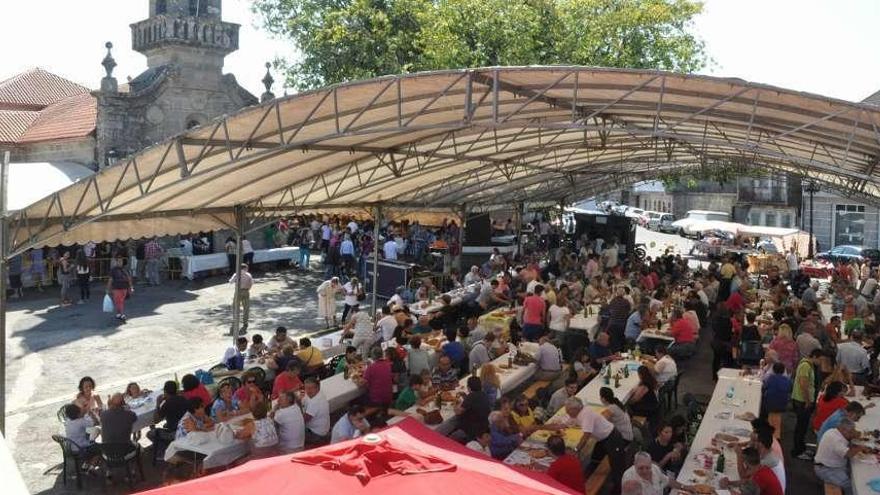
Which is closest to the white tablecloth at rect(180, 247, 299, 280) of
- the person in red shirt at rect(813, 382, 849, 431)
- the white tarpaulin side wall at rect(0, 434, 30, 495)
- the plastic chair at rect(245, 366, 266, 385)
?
the plastic chair at rect(245, 366, 266, 385)

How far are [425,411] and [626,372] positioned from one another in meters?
3.37

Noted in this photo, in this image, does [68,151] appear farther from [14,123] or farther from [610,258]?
[610,258]

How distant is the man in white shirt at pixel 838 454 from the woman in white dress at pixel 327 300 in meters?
11.7

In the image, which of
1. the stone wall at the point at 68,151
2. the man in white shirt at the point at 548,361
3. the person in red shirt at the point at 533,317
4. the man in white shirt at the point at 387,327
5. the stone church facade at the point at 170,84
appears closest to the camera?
the man in white shirt at the point at 548,361

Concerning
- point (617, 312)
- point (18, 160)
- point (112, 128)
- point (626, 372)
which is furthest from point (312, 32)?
point (626, 372)

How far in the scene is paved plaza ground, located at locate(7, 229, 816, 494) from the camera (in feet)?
35.9

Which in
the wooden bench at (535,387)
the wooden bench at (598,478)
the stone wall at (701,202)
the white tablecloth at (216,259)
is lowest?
the wooden bench at (598,478)

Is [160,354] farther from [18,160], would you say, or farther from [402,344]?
[18,160]

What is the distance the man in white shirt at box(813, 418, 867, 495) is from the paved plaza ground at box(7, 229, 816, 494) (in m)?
1.17

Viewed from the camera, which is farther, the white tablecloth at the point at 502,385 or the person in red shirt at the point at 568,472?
the white tablecloth at the point at 502,385

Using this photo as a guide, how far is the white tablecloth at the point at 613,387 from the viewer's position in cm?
991

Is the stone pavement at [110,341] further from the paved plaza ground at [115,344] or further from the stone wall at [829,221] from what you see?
the stone wall at [829,221]

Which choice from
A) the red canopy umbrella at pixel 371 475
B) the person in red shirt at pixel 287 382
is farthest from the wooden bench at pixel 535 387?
the red canopy umbrella at pixel 371 475

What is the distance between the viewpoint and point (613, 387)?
10625 millimetres
